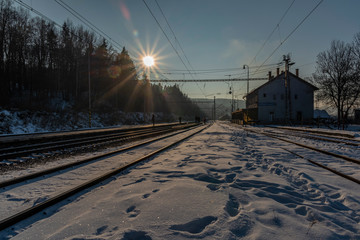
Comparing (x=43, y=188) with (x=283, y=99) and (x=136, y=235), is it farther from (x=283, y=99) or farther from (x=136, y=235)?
(x=283, y=99)

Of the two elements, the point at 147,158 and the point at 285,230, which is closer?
the point at 285,230

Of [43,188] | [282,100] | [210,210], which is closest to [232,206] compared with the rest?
[210,210]

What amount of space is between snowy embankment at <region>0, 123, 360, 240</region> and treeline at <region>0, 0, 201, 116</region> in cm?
2341

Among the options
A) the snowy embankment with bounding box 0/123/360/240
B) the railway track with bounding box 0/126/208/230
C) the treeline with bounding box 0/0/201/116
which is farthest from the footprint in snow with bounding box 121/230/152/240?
the treeline with bounding box 0/0/201/116

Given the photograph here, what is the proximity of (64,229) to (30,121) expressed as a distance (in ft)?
83.9

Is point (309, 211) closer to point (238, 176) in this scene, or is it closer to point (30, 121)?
point (238, 176)

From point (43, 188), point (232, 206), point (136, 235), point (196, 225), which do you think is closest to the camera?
point (136, 235)

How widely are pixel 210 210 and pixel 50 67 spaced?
45741 mm

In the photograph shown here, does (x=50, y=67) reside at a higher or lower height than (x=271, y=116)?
higher

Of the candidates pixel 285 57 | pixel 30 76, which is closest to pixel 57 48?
pixel 30 76

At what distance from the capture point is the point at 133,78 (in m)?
54.9

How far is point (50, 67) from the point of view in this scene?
37.7 metres

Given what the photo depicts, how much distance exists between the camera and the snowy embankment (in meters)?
1.95

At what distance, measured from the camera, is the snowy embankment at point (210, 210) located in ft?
6.39
